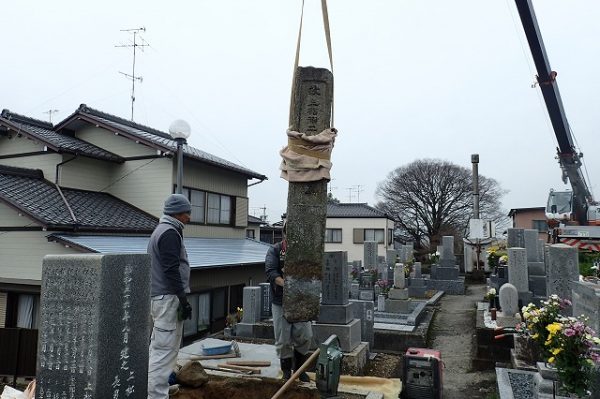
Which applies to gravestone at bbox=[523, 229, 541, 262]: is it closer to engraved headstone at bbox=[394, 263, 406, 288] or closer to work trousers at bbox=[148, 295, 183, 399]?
engraved headstone at bbox=[394, 263, 406, 288]

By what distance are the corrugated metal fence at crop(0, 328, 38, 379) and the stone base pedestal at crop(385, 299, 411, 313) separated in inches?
432

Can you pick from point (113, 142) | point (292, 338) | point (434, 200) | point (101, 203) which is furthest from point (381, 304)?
point (434, 200)

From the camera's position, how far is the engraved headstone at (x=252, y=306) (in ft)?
32.4

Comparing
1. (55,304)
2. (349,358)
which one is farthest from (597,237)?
(55,304)

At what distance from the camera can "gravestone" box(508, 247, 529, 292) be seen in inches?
410

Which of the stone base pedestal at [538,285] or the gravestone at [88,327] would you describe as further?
the stone base pedestal at [538,285]

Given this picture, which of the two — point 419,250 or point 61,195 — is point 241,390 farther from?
point 419,250

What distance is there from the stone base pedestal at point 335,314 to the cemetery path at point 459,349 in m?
2.06

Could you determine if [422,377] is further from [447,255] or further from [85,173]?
[447,255]

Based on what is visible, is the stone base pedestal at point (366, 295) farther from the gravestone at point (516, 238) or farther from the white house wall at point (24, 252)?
the white house wall at point (24, 252)

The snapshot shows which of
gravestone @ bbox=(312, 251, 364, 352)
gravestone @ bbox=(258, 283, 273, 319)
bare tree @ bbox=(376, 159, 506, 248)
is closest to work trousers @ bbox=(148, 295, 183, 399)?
gravestone @ bbox=(312, 251, 364, 352)

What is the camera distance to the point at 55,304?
351 centimetres

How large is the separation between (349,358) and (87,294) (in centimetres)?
465

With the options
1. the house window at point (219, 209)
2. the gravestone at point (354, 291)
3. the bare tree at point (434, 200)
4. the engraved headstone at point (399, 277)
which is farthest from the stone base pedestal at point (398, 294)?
the bare tree at point (434, 200)
